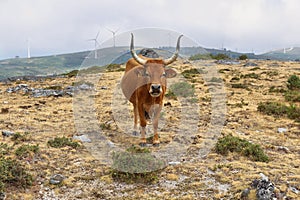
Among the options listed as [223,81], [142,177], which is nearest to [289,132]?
[142,177]

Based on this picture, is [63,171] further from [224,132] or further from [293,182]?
[224,132]

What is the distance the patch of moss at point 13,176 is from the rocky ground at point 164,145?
187 millimetres

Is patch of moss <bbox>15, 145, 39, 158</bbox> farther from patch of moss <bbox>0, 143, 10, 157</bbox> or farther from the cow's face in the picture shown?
the cow's face

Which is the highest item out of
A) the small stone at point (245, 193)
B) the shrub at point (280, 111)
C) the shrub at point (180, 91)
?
the shrub at point (180, 91)

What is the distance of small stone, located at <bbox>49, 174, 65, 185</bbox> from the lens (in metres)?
8.36

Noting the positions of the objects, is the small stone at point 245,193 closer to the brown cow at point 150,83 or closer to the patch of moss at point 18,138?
the brown cow at point 150,83

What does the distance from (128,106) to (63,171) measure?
33.2ft

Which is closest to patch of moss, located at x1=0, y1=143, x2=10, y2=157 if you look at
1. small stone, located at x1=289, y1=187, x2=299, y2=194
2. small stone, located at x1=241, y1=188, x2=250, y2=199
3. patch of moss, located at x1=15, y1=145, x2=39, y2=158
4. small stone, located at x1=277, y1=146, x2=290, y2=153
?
patch of moss, located at x1=15, y1=145, x2=39, y2=158

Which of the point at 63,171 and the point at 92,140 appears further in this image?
the point at 92,140

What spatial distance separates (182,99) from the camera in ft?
67.7

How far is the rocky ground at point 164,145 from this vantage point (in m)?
8.06

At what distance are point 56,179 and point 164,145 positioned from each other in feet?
13.7

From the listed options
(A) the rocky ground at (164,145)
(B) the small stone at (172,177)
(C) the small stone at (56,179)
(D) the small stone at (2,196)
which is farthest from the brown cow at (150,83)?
(D) the small stone at (2,196)

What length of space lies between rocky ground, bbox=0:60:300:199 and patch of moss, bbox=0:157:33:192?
19cm
